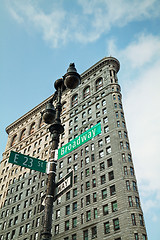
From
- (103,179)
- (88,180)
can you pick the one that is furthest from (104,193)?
(88,180)

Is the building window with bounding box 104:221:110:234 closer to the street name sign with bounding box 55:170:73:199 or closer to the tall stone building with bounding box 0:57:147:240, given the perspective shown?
the tall stone building with bounding box 0:57:147:240

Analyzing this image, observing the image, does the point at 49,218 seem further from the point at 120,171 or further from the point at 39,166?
the point at 120,171

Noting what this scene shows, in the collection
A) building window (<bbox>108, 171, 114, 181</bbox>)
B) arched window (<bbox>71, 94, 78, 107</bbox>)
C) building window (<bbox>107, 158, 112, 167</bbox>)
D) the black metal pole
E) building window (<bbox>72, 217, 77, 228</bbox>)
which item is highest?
arched window (<bbox>71, 94, 78, 107</bbox>)

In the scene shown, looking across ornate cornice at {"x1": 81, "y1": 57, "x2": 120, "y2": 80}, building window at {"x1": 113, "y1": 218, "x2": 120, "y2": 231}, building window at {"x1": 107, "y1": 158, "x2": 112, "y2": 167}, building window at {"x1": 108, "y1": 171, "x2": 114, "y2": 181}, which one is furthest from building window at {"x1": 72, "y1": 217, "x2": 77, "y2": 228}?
ornate cornice at {"x1": 81, "y1": 57, "x2": 120, "y2": 80}

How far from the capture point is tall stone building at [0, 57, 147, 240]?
39.6 m

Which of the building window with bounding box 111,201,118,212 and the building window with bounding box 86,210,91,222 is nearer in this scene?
the building window with bounding box 111,201,118,212

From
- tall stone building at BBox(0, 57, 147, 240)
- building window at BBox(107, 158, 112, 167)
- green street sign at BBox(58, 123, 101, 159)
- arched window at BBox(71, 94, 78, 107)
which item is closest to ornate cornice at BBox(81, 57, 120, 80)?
tall stone building at BBox(0, 57, 147, 240)

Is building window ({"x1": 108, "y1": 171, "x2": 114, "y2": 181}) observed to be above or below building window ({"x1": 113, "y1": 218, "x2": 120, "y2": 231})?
above

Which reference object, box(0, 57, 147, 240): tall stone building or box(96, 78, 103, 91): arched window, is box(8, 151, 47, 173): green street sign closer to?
box(0, 57, 147, 240): tall stone building

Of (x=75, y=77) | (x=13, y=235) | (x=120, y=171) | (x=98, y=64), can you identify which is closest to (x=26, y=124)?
(x=98, y=64)

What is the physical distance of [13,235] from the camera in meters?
55.5

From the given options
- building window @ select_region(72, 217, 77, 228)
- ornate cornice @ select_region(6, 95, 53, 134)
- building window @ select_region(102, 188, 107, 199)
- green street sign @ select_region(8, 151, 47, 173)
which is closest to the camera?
green street sign @ select_region(8, 151, 47, 173)

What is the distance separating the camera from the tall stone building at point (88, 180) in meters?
39.6

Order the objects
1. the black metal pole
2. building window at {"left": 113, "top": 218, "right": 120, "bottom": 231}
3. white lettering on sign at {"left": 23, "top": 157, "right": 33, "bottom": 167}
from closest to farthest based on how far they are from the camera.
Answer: the black metal pole, white lettering on sign at {"left": 23, "top": 157, "right": 33, "bottom": 167}, building window at {"left": 113, "top": 218, "right": 120, "bottom": 231}
